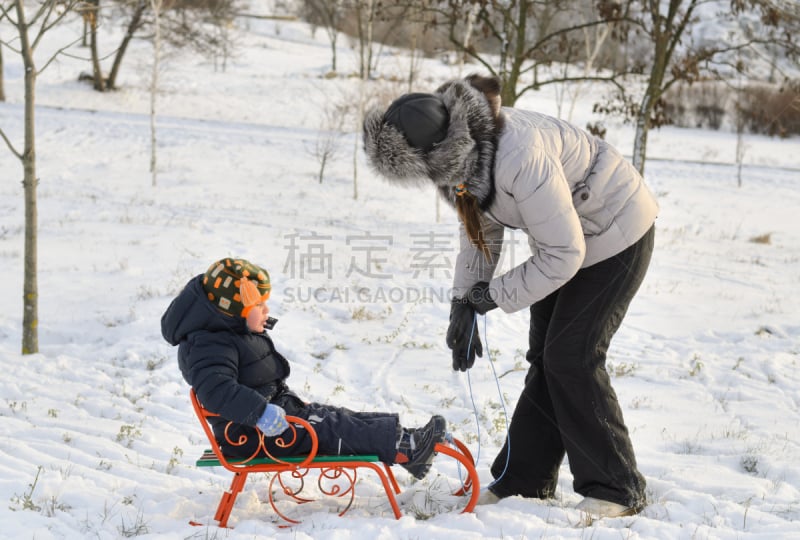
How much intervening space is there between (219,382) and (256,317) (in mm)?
365

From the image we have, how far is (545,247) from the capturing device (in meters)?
2.99

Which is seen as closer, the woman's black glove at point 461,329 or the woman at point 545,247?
the woman at point 545,247

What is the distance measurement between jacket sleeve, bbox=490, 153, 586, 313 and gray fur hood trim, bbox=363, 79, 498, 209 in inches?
5.2

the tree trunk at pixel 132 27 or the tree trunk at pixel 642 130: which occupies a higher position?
the tree trunk at pixel 132 27

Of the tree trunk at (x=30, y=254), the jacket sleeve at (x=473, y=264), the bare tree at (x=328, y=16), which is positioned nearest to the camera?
the jacket sleeve at (x=473, y=264)

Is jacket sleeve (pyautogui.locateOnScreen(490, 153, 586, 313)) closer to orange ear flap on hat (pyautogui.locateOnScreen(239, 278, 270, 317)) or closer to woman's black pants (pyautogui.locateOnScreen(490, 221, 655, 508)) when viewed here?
woman's black pants (pyautogui.locateOnScreen(490, 221, 655, 508))

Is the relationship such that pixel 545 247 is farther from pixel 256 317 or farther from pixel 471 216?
pixel 256 317

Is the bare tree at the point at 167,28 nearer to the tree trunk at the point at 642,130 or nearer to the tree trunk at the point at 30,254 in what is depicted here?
the tree trunk at the point at 642,130

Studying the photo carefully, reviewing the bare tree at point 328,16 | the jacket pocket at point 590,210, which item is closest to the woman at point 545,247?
the jacket pocket at point 590,210

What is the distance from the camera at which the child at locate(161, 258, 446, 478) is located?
3209mm

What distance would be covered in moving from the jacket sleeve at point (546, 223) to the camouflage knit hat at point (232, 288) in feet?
4.25

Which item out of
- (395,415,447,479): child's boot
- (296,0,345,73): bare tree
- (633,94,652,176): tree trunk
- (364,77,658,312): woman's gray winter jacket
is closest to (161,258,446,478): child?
(395,415,447,479): child's boot

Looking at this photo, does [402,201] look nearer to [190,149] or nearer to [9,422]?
[190,149]

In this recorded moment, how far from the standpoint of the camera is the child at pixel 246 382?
321 cm
